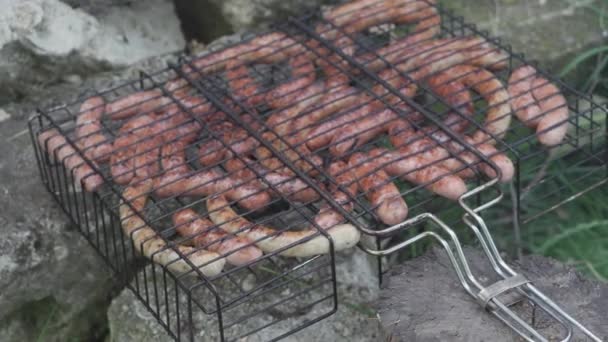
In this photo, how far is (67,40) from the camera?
3.89 meters

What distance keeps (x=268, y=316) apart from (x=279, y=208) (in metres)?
0.39

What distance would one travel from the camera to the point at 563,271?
2.71m

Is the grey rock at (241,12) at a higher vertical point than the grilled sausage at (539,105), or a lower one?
lower

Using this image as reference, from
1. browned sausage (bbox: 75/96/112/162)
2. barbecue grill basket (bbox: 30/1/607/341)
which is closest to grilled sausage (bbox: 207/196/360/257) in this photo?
barbecue grill basket (bbox: 30/1/607/341)

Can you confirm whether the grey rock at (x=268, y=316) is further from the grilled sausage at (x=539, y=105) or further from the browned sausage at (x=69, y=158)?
the grilled sausage at (x=539, y=105)

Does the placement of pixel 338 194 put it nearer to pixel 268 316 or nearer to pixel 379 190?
pixel 379 190

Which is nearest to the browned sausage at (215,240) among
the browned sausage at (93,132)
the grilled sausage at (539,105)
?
the browned sausage at (93,132)

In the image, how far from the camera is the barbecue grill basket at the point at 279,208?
268 centimetres

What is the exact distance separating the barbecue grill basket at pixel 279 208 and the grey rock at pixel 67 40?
22cm

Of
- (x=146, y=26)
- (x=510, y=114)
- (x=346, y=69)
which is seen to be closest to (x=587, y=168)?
(x=510, y=114)

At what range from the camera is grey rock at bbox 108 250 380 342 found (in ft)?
9.87

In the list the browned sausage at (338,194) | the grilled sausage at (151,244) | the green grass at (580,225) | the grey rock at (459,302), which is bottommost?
the green grass at (580,225)

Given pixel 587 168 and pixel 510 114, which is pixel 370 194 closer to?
pixel 510 114

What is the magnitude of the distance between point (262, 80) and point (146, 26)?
28.0 inches
